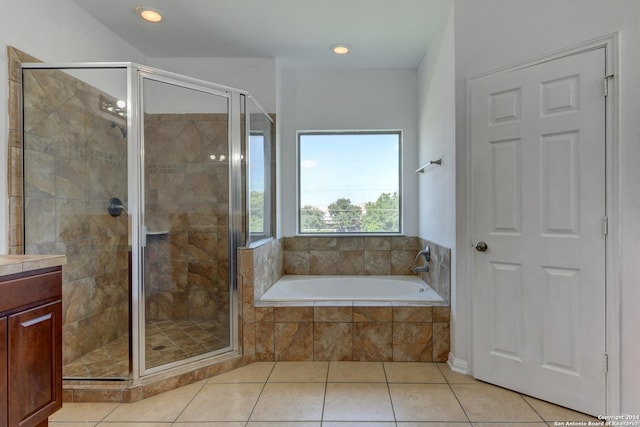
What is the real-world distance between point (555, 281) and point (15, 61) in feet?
10.6

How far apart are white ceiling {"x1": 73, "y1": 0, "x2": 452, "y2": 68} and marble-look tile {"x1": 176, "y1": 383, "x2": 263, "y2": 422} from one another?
2.53 metres

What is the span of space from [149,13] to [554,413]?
141 inches

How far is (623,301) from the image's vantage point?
169 centimetres

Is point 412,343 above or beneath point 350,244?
beneath

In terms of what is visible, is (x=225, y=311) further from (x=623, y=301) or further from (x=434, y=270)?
(x=623, y=301)

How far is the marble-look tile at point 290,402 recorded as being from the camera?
72.0 inches

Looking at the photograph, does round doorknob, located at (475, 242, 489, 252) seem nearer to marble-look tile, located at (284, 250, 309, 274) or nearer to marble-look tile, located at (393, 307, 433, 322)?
marble-look tile, located at (393, 307, 433, 322)

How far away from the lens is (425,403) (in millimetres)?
1940

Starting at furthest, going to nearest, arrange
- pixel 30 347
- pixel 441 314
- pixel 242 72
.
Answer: pixel 242 72, pixel 441 314, pixel 30 347

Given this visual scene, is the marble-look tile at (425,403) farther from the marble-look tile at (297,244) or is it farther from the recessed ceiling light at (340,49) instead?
the recessed ceiling light at (340,49)

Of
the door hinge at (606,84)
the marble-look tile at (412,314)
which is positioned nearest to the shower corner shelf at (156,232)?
the marble-look tile at (412,314)

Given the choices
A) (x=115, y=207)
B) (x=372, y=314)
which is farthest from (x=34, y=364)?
(x=372, y=314)

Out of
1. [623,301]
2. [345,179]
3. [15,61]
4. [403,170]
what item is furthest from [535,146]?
[15,61]

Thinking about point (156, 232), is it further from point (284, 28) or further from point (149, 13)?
point (284, 28)
